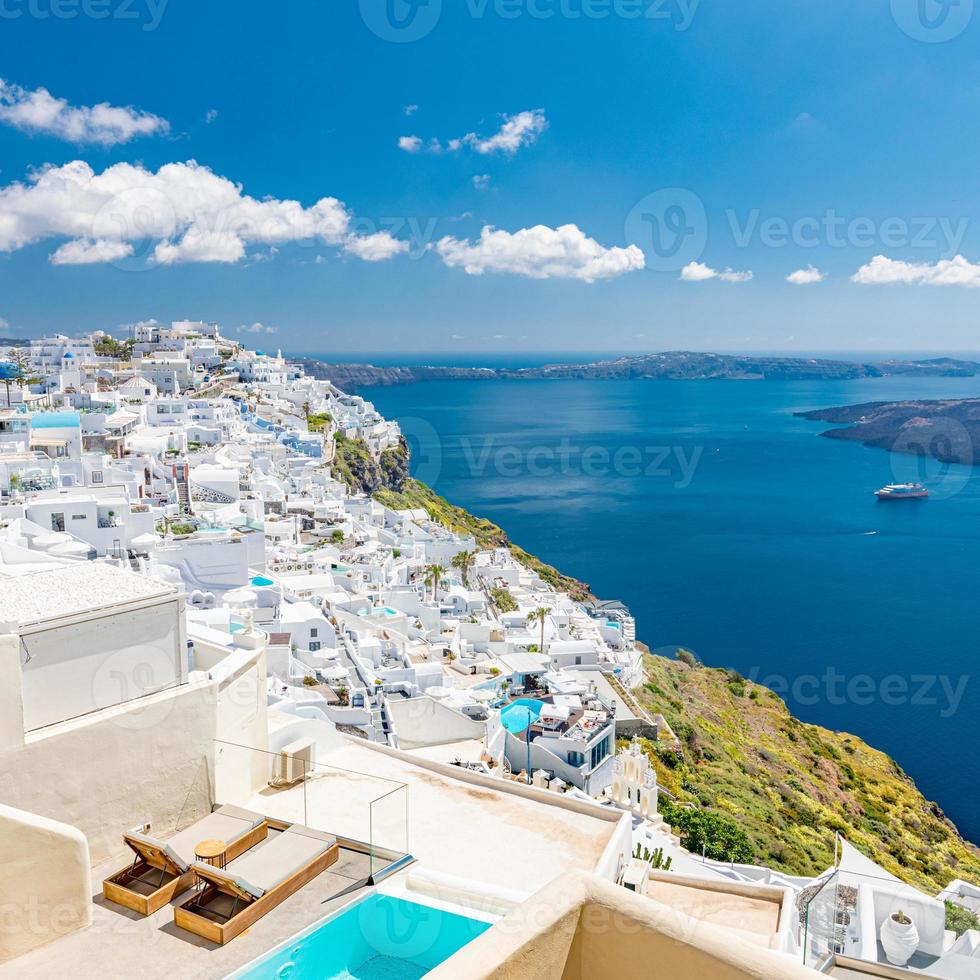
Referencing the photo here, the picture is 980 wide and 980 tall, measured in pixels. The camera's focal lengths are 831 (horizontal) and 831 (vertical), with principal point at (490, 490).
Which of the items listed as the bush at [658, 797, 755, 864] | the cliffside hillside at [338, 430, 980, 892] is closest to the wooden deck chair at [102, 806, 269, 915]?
the bush at [658, 797, 755, 864]

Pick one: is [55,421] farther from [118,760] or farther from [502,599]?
[118,760]

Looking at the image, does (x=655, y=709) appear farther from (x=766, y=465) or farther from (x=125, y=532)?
(x=766, y=465)

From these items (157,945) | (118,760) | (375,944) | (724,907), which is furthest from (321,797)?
(724,907)

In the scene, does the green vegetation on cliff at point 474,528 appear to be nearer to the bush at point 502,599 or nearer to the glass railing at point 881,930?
the bush at point 502,599

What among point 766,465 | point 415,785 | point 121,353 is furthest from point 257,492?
point 766,465

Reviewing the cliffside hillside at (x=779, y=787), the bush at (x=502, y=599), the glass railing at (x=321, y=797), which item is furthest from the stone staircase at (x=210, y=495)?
the glass railing at (x=321, y=797)

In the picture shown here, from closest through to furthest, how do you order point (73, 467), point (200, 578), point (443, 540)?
point (200, 578) → point (73, 467) → point (443, 540)
